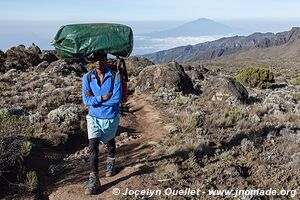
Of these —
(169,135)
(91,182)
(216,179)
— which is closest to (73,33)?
(91,182)

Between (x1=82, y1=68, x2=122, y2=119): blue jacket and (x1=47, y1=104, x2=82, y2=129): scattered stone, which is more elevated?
(x1=82, y1=68, x2=122, y2=119): blue jacket

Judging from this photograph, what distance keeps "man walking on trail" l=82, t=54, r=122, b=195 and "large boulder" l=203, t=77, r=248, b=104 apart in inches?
357

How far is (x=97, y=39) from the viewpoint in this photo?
6.75 m

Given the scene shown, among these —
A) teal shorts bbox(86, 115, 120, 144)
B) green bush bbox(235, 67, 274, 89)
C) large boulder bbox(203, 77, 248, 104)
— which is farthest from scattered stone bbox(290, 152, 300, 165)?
green bush bbox(235, 67, 274, 89)

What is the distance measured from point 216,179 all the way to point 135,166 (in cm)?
149

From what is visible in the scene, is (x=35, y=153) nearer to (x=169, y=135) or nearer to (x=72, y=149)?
(x=72, y=149)

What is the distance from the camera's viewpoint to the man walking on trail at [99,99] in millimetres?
6816

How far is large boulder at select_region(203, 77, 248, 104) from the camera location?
15797 mm

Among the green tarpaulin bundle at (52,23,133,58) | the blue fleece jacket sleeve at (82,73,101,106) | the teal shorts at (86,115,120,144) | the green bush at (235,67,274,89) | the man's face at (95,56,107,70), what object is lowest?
the green bush at (235,67,274,89)

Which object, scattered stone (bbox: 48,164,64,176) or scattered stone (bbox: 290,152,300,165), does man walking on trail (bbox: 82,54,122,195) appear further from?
scattered stone (bbox: 290,152,300,165)

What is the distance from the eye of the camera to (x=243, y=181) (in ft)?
24.1

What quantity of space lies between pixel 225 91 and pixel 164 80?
2926mm

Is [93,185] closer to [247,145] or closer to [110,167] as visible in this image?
[110,167]

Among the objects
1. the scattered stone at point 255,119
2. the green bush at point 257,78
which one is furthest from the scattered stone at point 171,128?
the green bush at point 257,78
